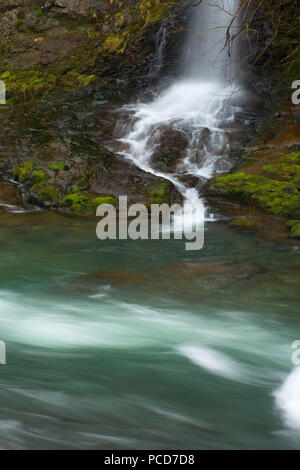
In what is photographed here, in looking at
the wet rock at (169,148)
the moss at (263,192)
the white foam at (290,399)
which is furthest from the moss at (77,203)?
the white foam at (290,399)

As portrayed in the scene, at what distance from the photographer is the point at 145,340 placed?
4484 mm

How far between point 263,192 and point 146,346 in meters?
6.67

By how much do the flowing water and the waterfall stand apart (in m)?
2.99

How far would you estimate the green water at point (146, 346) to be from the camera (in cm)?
273

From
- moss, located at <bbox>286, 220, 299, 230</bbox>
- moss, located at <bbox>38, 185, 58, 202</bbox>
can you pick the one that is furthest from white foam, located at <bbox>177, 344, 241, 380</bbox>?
moss, located at <bbox>38, 185, 58, 202</bbox>

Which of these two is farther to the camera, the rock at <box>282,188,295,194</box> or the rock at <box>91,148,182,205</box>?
the rock at <box>91,148,182,205</box>

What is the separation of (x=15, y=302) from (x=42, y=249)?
250cm

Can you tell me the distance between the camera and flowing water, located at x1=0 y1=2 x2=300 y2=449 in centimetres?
275

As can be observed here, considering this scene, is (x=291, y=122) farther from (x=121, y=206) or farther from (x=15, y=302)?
(x=15, y=302)

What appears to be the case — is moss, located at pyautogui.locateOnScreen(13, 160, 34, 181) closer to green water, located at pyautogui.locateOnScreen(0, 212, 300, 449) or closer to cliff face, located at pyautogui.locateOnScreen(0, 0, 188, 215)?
cliff face, located at pyautogui.locateOnScreen(0, 0, 188, 215)

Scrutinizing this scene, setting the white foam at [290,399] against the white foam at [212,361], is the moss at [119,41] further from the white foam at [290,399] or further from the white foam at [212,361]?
the white foam at [290,399]

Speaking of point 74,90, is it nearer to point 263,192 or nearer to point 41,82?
point 41,82

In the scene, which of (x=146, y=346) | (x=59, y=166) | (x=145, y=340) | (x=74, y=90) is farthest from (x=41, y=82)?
(x=146, y=346)
